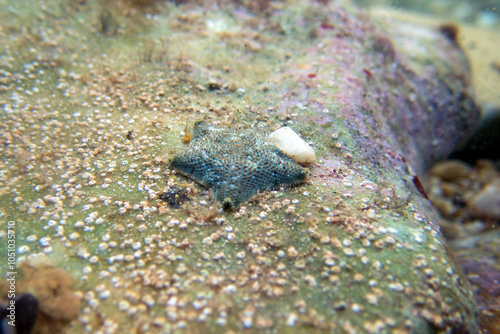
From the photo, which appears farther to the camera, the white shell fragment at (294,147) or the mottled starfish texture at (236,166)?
the white shell fragment at (294,147)

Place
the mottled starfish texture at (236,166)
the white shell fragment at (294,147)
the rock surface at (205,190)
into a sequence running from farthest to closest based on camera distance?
the white shell fragment at (294,147) → the mottled starfish texture at (236,166) → the rock surface at (205,190)

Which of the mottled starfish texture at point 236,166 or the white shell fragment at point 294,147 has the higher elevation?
the white shell fragment at point 294,147

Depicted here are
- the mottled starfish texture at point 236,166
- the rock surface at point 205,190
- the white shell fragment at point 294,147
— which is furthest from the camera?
the white shell fragment at point 294,147

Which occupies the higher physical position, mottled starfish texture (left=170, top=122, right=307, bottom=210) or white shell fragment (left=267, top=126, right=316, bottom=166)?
white shell fragment (left=267, top=126, right=316, bottom=166)

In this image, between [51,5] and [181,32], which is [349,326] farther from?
[51,5]

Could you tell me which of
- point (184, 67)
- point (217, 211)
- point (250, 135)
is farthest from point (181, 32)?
point (217, 211)
